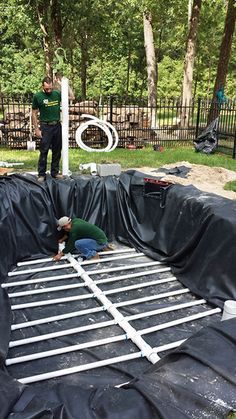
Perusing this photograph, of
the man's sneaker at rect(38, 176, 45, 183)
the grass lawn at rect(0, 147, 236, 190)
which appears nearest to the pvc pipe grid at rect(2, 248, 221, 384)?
the man's sneaker at rect(38, 176, 45, 183)

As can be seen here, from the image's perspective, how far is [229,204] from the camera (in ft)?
16.4

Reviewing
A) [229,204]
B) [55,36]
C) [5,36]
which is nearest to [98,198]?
[229,204]

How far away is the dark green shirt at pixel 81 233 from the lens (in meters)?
5.59

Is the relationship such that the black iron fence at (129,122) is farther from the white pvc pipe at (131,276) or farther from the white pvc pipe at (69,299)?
the white pvc pipe at (69,299)

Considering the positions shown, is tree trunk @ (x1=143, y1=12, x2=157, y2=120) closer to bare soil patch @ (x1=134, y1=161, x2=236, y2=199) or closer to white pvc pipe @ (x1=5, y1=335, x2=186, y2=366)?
bare soil patch @ (x1=134, y1=161, x2=236, y2=199)

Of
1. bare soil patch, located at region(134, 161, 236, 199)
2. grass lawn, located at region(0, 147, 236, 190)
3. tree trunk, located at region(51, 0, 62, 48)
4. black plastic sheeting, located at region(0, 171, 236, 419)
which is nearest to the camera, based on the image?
black plastic sheeting, located at region(0, 171, 236, 419)

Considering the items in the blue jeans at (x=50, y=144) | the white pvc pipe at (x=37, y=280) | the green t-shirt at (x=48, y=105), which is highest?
the green t-shirt at (x=48, y=105)

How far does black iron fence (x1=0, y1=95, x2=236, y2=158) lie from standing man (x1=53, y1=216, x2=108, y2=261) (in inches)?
238

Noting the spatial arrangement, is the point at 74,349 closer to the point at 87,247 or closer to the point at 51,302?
the point at 51,302

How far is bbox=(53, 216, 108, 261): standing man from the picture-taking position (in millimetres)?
5590

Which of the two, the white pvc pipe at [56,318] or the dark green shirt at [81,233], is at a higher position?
the dark green shirt at [81,233]

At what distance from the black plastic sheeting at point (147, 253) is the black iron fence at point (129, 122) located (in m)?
5.27

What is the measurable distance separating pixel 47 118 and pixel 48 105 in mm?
204

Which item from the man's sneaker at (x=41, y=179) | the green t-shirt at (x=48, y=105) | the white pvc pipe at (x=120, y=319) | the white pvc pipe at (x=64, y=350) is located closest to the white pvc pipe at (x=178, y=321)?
the white pvc pipe at (x=120, y=319)
